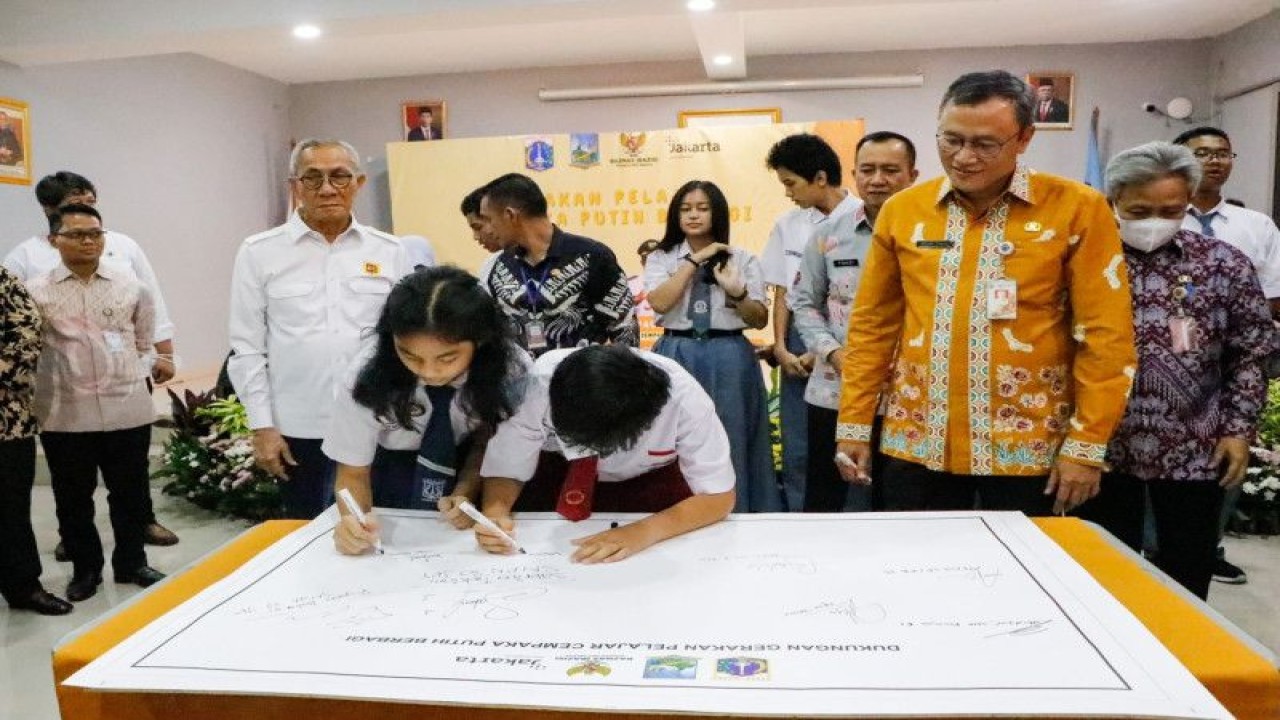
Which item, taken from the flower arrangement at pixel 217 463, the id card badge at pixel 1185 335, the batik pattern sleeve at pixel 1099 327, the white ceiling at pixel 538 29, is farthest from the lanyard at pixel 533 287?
the white ceiling at pixel 538 29

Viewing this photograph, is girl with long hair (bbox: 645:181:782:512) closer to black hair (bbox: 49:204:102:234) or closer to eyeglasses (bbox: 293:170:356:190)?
eyeglasses (bbox: 293:170:356:190)

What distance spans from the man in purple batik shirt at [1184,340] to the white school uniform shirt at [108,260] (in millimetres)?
2985

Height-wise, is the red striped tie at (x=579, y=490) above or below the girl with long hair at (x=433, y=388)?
below

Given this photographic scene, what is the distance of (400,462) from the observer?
1717 millimetres

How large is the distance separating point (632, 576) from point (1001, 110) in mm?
924

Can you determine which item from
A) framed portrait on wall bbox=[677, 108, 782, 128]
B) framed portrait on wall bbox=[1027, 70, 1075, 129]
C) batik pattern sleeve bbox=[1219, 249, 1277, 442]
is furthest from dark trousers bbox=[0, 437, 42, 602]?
framed portrait on wall bbox=[1027, 70, 1075, 129]

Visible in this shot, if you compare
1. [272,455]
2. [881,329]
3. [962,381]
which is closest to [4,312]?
[272,455]

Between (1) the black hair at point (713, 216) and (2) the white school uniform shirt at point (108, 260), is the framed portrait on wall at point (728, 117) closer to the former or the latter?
(1) the black hair at point (713, 216)

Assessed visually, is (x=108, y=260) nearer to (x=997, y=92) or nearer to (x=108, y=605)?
(x=108, y=605)

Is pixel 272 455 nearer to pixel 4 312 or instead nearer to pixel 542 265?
pixel 542 265

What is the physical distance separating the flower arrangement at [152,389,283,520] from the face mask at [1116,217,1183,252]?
123 inches

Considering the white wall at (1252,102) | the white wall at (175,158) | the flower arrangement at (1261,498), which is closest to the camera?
the flower arrangement at (1261,498)

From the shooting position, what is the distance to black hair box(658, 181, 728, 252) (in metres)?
2.79

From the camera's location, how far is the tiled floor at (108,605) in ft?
7.23
